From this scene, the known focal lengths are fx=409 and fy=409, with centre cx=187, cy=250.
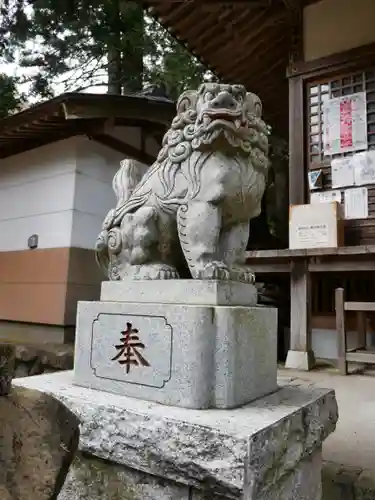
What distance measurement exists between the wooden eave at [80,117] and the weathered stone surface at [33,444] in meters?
5.46

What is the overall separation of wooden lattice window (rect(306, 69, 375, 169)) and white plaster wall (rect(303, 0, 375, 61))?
1.41 ft

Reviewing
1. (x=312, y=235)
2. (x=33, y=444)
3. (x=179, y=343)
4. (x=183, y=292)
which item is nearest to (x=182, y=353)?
(x=179, y=343)

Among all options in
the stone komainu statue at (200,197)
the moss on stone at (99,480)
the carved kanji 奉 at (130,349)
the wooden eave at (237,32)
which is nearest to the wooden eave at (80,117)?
the wooden eave at (237,32)

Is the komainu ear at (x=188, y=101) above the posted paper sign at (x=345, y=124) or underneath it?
underneath

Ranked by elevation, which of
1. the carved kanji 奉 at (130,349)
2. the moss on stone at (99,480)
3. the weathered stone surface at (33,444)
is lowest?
the moss on stone at (99,480)

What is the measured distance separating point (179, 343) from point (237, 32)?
241 inches

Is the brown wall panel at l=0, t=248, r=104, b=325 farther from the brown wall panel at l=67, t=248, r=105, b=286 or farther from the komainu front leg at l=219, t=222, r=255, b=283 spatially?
the komainu front leg at l=219, t=222, r=255, b=283

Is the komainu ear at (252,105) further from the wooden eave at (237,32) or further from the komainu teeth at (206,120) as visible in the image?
the wooden eave at (237,32)

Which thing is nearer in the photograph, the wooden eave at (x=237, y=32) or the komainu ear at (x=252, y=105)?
the komainu ear at (x=252, y=105)

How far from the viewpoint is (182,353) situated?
192 cm

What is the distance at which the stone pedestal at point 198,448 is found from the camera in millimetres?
1568

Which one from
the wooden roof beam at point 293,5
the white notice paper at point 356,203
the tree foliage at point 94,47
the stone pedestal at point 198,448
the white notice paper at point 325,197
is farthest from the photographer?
the tree foliage at point 94,47

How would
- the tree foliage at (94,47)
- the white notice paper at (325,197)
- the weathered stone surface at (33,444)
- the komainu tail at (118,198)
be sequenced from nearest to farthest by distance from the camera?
the weathered stone surface at (33,444) → the komainu tail at (118,198) → the white notice paper at (325,197) → the tree foliage at (94,47)

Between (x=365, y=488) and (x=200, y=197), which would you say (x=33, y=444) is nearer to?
(x=200, y=197)
